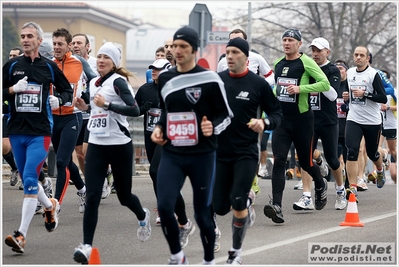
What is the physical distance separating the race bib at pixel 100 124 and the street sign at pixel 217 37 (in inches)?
432

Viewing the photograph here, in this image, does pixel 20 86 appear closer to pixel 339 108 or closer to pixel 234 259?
pixel 234 259

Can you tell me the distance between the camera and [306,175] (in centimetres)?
1321

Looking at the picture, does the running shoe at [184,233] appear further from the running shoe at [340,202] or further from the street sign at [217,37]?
the street sign at [217,37]

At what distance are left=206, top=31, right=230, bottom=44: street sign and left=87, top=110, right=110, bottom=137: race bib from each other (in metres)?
11.0

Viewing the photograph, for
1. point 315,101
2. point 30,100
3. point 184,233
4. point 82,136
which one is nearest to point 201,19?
point 82,136

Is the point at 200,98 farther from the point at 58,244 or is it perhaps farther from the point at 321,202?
the point at 321,202

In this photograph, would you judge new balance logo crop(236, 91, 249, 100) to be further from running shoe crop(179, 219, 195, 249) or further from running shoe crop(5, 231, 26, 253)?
running shoe crop(5, 231, 26, 253)

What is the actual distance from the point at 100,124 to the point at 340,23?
99.9 feet

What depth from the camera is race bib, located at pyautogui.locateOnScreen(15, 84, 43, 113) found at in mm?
9781

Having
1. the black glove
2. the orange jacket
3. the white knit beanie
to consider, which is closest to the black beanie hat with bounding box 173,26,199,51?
the white knit beanie

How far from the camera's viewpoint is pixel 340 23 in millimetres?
38781

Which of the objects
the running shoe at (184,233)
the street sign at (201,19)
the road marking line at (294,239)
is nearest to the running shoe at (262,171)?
the street sign at (201,19)

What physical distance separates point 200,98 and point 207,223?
1.10m

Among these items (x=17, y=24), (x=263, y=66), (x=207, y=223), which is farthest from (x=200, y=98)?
(x=17, y=24)
